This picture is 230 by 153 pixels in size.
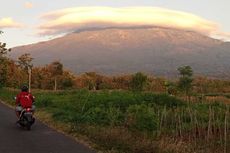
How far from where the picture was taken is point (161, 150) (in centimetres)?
1123

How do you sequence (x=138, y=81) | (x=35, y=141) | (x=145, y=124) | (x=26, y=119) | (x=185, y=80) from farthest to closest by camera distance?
(x=138, y=81), (x=185, y=80), (x=26, y=119), (x=145, y=124), (x=35, y=141)

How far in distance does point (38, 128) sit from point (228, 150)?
6890 mm

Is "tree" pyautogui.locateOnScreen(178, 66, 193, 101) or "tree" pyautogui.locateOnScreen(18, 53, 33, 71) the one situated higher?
"tree" pyautogui.locateOnScreen(18, 53, 33, 71)

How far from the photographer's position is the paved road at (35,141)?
12133 millimetres

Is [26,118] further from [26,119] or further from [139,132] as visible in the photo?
[139,132]

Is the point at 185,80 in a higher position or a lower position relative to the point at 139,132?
lower

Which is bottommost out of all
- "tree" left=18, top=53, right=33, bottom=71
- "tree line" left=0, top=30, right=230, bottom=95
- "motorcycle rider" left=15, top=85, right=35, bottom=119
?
"tree line" left=0, top=30, right=230, bottom=95

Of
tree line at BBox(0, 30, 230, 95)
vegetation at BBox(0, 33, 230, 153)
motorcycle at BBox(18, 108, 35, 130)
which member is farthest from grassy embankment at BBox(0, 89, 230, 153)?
tree line at BBox(0, 30, 230, 95)

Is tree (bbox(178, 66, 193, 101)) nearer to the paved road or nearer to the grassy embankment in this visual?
the grassy embankment

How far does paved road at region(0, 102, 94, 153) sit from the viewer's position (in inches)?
478

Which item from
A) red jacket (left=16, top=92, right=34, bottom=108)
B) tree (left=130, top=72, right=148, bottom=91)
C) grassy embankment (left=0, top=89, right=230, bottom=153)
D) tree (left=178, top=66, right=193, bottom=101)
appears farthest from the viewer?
tree (left=130, top=72, right=148, bottom=91)

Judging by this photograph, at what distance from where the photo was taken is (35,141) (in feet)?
45.2

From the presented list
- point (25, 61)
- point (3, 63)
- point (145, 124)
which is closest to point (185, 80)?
point (3, 63)

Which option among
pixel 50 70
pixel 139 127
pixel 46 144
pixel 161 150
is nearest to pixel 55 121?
pixel 139 127
